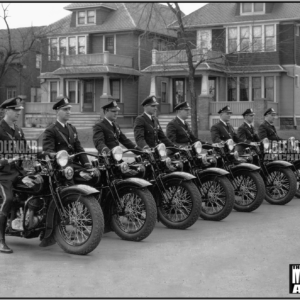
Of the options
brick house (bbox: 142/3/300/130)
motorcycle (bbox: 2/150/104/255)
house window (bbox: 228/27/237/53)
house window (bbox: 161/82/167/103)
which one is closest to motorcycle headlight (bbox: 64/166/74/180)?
motorcycle (bbox: 2/150/104/255)

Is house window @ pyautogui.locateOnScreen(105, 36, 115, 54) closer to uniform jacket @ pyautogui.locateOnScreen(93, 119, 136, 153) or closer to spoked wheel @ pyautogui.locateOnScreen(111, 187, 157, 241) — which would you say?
uniform jacket @ pyautogui.locateOnScreen(93, 119, 136, 153)

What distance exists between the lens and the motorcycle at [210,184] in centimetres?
1062

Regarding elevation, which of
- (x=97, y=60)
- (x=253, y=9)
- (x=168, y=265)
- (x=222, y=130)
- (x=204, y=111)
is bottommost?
(x=168, y=265)

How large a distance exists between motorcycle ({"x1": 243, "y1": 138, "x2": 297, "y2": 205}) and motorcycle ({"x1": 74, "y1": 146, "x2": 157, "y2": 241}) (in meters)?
4.46

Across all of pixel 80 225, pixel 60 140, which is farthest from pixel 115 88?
pixel 80 225

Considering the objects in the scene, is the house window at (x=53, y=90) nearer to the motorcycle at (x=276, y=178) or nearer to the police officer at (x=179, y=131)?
the motorcycle at (x=276, y=178)

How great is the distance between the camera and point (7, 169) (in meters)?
8.45

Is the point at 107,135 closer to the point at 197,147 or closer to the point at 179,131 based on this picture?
the point at 197,147

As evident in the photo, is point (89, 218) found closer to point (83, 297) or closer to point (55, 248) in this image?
point (55, 248)

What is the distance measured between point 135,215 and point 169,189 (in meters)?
1.24

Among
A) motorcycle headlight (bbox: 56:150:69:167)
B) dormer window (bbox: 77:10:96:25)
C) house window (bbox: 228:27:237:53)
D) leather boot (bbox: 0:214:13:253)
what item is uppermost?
dormer window (bbox: 77:10:96:25)

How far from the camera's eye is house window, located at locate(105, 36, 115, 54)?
45469 mm

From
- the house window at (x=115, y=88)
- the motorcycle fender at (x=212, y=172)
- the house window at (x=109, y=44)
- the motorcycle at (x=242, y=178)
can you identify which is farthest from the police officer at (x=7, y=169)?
the house window at (x=109, y=44)

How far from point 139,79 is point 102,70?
4213 millimetres
